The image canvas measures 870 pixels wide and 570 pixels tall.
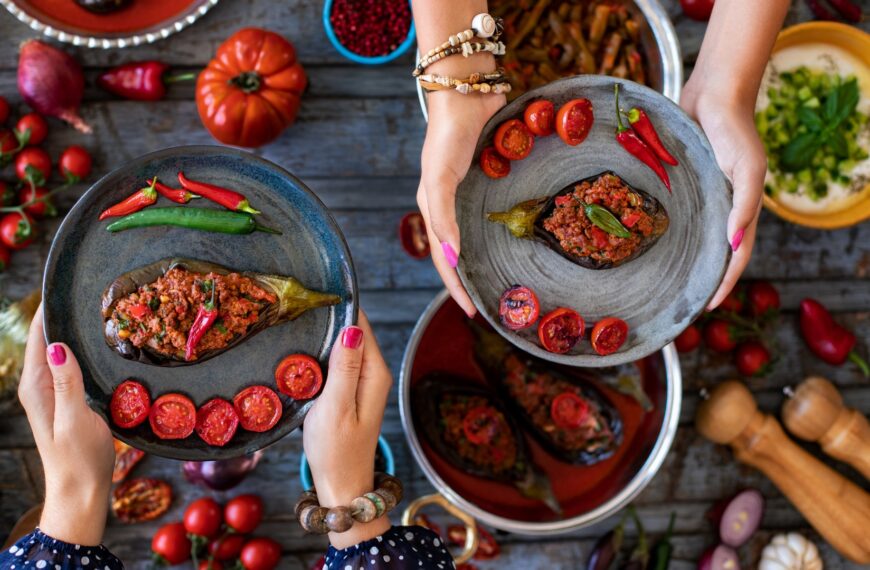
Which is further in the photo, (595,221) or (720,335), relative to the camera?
(720,335)

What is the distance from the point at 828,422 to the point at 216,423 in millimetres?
2240

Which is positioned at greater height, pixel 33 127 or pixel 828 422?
pixel 33 127

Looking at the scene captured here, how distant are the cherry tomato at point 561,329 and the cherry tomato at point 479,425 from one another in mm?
506

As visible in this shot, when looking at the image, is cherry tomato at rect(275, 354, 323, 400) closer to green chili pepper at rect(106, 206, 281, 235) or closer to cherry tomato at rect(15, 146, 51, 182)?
green chili pepper at rect(106, 206, 281, 235)

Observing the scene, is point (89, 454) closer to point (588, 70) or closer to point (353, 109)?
point (353, 109)

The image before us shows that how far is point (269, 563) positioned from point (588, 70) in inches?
82.7

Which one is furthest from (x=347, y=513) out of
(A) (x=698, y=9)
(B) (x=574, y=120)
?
(A) (x=698, y=9)

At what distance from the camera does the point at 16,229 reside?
2500mm

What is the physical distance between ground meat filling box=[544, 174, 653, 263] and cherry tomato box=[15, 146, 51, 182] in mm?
1792

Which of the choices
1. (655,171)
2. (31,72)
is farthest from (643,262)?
(31,72)

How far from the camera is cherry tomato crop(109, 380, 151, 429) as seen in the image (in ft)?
6.76

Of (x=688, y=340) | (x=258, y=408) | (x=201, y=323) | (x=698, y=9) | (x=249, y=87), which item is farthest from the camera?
(x=688, y=340)

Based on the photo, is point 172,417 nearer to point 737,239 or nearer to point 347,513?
point 347,513

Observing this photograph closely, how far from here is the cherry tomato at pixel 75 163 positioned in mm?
2521
